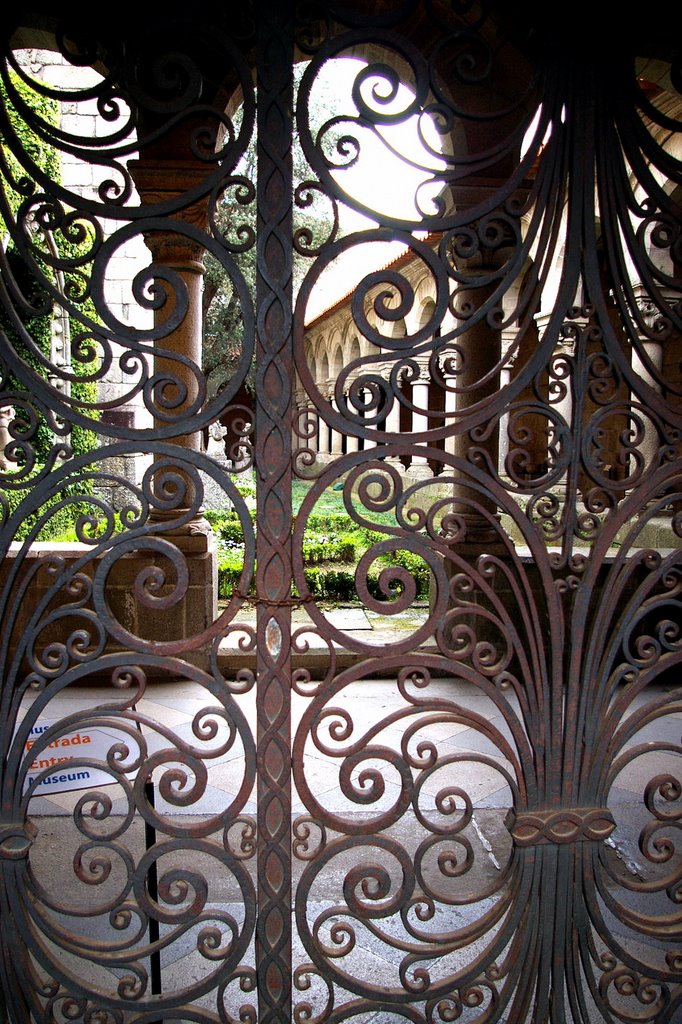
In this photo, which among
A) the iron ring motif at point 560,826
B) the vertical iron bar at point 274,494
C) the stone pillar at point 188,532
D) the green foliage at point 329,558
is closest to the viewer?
the vertical iron bar at point 274,494

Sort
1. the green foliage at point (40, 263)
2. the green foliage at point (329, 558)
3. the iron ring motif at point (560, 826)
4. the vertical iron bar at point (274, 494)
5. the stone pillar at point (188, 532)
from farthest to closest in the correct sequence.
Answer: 1. the green foliage at point (329, 558)
2. the green foliage at point (40, 263)
3. the stone pillar at point (188, 532)
4. the iron ring motif at point (560, 826)
5. the vertical iron bar at point (274, 494)

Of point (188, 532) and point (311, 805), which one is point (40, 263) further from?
point (311, 805)

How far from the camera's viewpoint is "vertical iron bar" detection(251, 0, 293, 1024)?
1809mm

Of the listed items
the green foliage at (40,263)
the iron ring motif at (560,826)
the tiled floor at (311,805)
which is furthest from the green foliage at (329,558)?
the iron ring motif at (560,826)

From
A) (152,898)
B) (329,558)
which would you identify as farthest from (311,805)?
(329,558)

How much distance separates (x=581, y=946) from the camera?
6.73 feet

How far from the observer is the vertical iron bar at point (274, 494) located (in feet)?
5.93

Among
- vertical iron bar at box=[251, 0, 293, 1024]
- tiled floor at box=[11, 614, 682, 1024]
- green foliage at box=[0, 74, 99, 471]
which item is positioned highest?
green foliage at box=[0, 74, 99, 471]

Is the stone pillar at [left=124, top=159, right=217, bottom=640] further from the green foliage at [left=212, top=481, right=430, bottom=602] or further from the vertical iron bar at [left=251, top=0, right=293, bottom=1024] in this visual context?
the vertical iron bar at [left=251, top=0, right=293, bottom=1024]

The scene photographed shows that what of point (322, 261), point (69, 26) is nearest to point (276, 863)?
point (322, 261)

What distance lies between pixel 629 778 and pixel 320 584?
14.7ft

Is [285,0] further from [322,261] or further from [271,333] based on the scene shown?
[271,333]

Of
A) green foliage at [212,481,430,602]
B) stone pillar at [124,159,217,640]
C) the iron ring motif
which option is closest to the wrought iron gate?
the iron ring motif

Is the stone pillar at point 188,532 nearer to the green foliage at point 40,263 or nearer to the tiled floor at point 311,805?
the tiled floor at point 311,805
